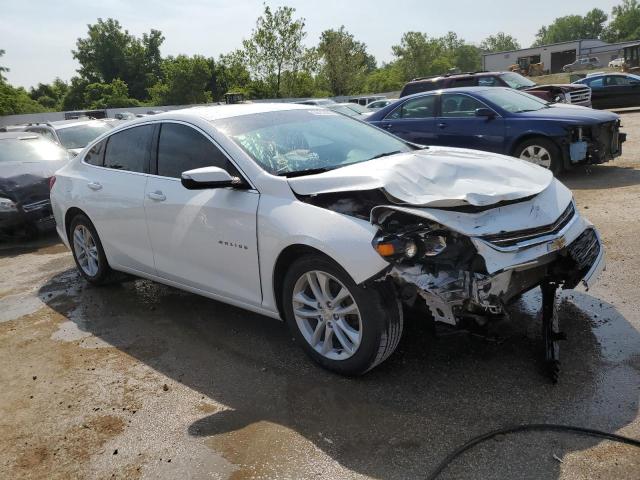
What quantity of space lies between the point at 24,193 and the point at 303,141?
5.81 m

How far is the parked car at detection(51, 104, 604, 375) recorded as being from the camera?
3.14 m

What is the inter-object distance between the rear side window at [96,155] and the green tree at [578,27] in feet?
515

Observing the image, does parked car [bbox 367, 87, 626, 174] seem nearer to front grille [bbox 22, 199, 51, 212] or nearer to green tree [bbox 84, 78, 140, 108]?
front grille [bbox 22, 199, 51, 212]

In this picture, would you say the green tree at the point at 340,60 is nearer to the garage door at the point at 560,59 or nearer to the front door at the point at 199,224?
the garage door at the point at 560,59

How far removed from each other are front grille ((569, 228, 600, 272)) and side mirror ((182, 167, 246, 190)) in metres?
2.21

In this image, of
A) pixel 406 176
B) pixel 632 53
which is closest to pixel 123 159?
pixel 406 176

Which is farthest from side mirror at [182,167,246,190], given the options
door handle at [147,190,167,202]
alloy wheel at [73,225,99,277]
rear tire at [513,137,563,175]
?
rear tire at [513,137,563,175]

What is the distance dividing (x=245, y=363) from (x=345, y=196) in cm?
141

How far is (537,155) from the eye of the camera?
8.95 m

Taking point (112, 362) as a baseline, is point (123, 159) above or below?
above

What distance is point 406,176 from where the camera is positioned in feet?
11.6

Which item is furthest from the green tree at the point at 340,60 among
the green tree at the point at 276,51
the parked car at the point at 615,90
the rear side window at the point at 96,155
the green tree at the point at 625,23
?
the green tree at the point at 625,23

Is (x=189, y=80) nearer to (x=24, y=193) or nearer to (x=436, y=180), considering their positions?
(x=24, y=193)

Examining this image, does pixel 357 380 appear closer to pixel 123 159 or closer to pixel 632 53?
pixel 123 159
